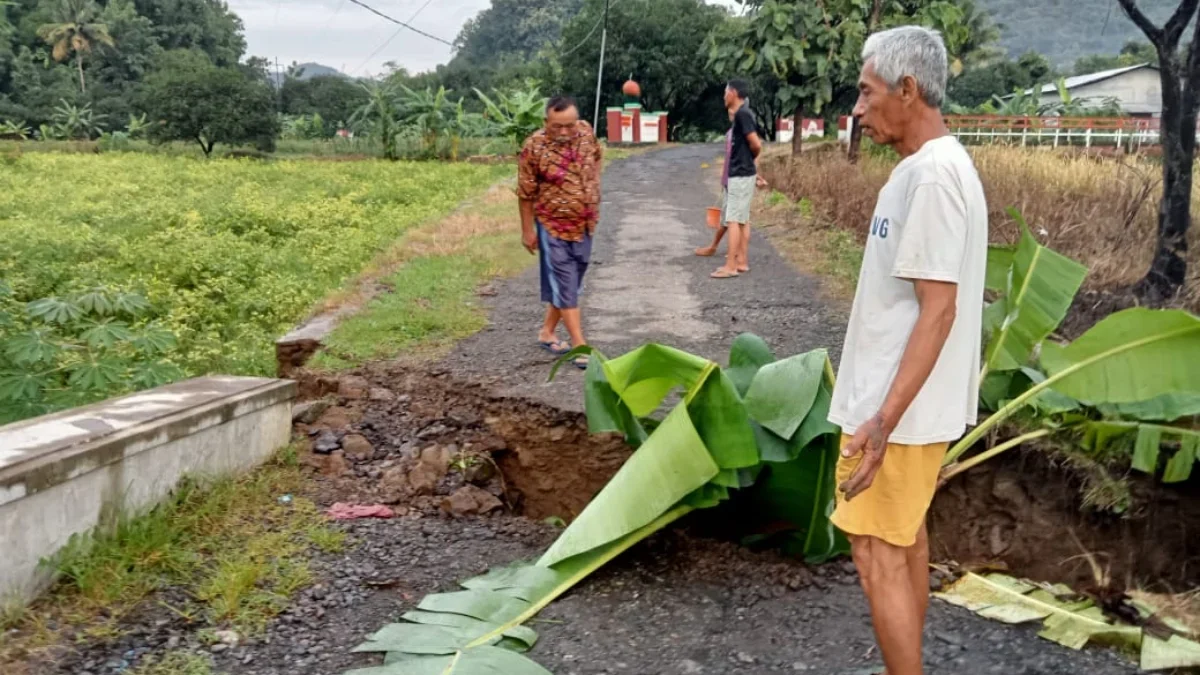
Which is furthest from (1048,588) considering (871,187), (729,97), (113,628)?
(871,187)

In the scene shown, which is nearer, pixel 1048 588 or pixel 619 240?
pixel 1048 588

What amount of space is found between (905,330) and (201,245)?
10515 mm

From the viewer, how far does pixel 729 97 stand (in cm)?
834

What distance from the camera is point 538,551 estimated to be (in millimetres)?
4270

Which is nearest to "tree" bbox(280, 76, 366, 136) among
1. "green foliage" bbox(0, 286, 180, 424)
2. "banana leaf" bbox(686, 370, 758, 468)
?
"green foliage" bbox(0, 286, 180, 424)

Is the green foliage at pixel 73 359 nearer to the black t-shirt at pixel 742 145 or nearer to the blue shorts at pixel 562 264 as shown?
the blue shorts at pixel 562 264

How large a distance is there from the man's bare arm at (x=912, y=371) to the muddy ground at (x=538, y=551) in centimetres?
103

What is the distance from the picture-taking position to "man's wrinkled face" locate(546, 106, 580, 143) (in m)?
6.01

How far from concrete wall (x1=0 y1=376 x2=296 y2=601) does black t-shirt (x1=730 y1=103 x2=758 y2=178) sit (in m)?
4.82

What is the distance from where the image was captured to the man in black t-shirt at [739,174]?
840 cm

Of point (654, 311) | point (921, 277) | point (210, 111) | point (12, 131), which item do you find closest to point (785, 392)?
point (921, 277)

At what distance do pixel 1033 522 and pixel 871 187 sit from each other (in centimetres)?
890

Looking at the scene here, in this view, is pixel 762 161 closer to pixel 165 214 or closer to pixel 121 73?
pixel 165 214

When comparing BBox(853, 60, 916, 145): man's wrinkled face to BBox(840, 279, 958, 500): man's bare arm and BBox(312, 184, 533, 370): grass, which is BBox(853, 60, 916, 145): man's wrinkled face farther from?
BBox(312, 184, 533, 370): grass
